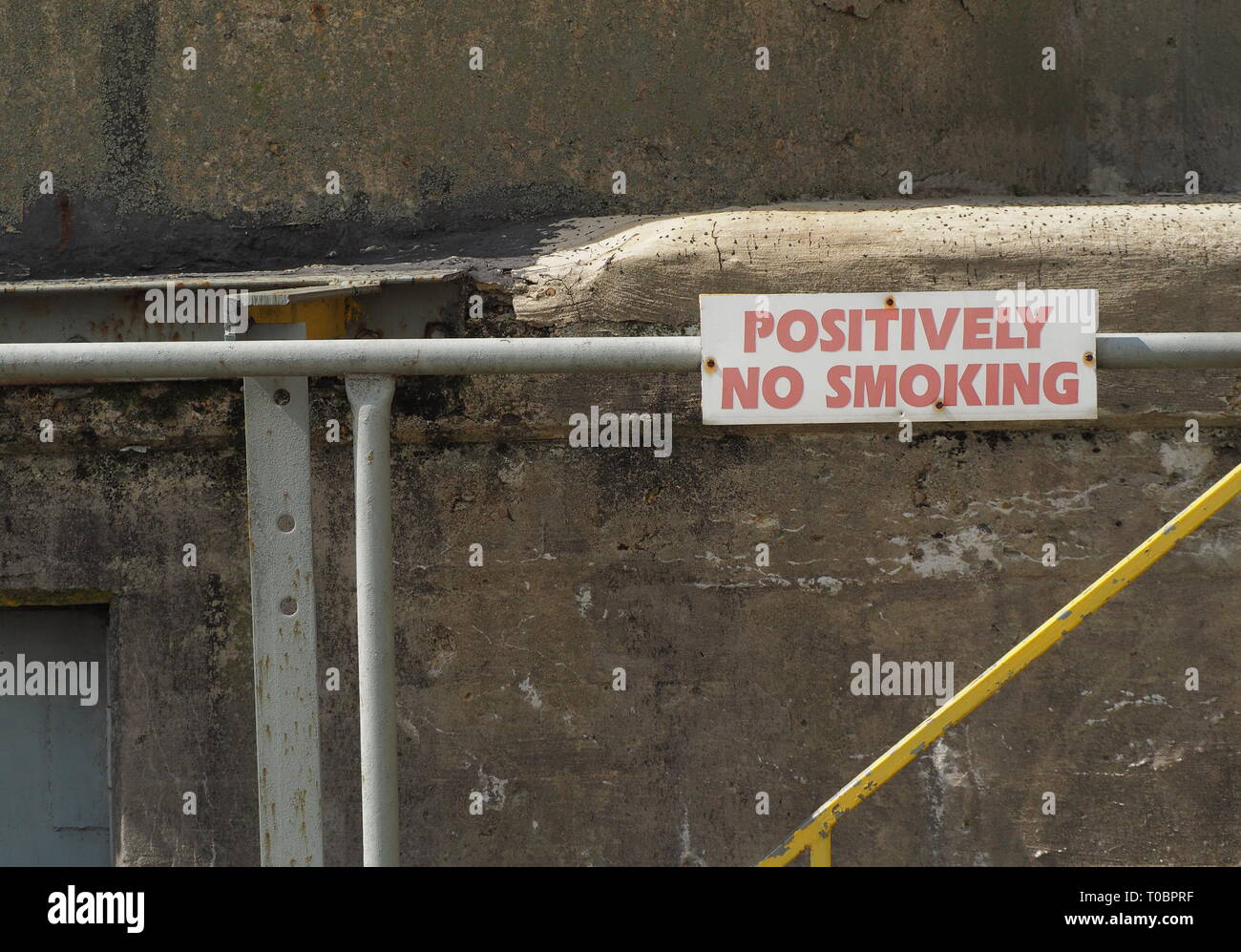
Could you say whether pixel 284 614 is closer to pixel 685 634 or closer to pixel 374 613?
pixel 374 613

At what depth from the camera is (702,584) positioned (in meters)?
3.22

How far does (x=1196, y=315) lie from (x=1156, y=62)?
1406 millimetres

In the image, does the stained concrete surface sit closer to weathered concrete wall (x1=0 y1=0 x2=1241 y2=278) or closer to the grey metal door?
the grey metal door

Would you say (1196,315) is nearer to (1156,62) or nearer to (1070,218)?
(1070,218)

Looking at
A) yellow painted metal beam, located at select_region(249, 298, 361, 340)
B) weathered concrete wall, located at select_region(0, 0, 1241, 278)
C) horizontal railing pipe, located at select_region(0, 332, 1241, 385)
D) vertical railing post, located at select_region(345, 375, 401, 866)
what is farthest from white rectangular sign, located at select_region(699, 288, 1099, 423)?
weathered concrete wall, located at select_region(0, 0, 1241, 278)

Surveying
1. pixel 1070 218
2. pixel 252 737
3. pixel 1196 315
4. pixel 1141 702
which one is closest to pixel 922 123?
pixel 1070 218

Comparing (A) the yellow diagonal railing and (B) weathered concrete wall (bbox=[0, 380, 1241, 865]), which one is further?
(B) weathered concrete wall (bbox=[0, 380, 1241, 865])

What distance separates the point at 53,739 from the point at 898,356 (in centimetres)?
267

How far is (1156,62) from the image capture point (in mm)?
4027

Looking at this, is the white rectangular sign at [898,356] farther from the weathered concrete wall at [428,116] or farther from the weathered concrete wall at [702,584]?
the weathered concrete wall at [428,116]

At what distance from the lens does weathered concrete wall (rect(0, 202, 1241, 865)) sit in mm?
3137

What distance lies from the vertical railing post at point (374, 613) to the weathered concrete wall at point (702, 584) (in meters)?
0.80

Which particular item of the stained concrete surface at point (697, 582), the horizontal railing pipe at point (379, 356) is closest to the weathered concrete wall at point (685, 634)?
the stained concrete surface at point (697, 582)

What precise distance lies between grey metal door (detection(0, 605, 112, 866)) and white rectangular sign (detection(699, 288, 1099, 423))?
2179mm
